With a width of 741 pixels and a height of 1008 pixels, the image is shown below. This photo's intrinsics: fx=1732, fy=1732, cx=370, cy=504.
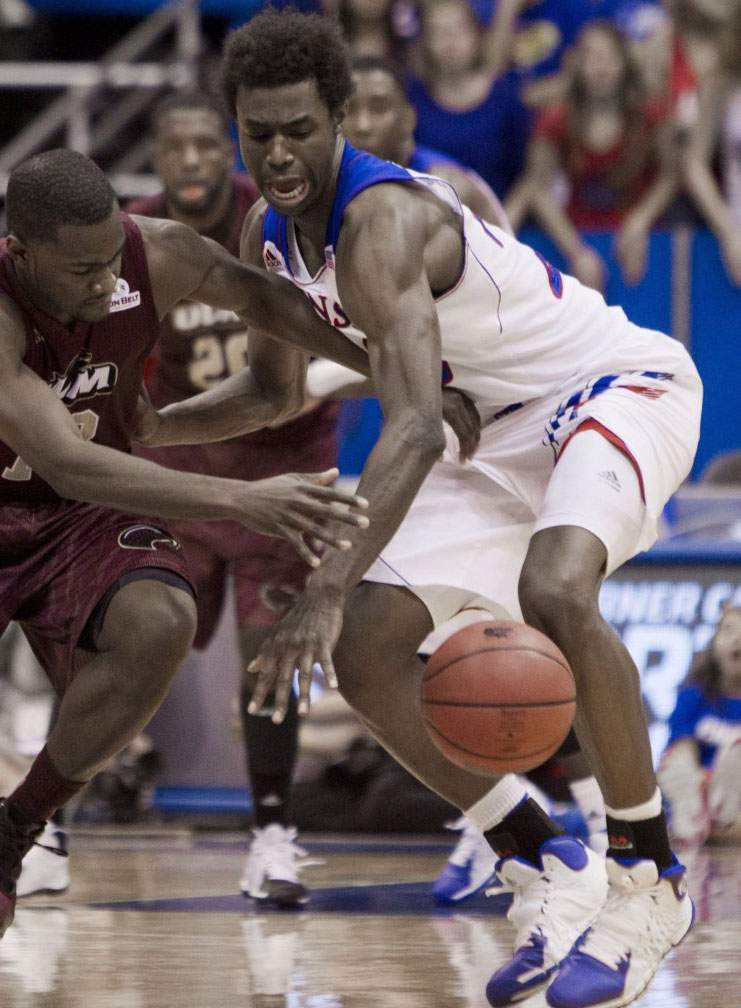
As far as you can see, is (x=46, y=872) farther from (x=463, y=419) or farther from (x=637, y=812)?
(x=637, y=812)

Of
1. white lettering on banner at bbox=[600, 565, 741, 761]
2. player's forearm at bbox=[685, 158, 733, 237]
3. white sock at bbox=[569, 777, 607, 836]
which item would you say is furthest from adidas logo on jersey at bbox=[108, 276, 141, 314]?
player's forearm at bbox=[685, 158, 733, 237]

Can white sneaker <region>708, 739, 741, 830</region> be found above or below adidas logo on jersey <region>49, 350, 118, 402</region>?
below

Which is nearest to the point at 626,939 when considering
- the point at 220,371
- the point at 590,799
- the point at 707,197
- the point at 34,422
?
the point at 34,422

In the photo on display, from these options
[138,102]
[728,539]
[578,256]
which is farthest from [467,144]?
[728,539]

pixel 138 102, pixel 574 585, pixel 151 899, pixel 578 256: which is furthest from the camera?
pixel 138 102

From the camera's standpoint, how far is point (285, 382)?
4.38 meters

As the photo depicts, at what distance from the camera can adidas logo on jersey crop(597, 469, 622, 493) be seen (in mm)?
3645

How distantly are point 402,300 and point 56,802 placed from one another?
4.51 feet

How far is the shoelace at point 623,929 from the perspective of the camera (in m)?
3.44

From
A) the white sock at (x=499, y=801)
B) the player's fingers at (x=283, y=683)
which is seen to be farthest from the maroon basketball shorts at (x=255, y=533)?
the player's fingers at (x=283, y=683)

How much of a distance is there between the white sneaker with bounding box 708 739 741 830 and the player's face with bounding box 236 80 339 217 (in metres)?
3.28

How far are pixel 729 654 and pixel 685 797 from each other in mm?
546

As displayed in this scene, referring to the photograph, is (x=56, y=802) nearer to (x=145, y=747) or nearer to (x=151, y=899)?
(x=151, y=899)

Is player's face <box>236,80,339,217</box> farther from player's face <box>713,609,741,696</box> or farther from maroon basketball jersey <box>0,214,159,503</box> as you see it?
player's face <box>713,609,741,696</box>
